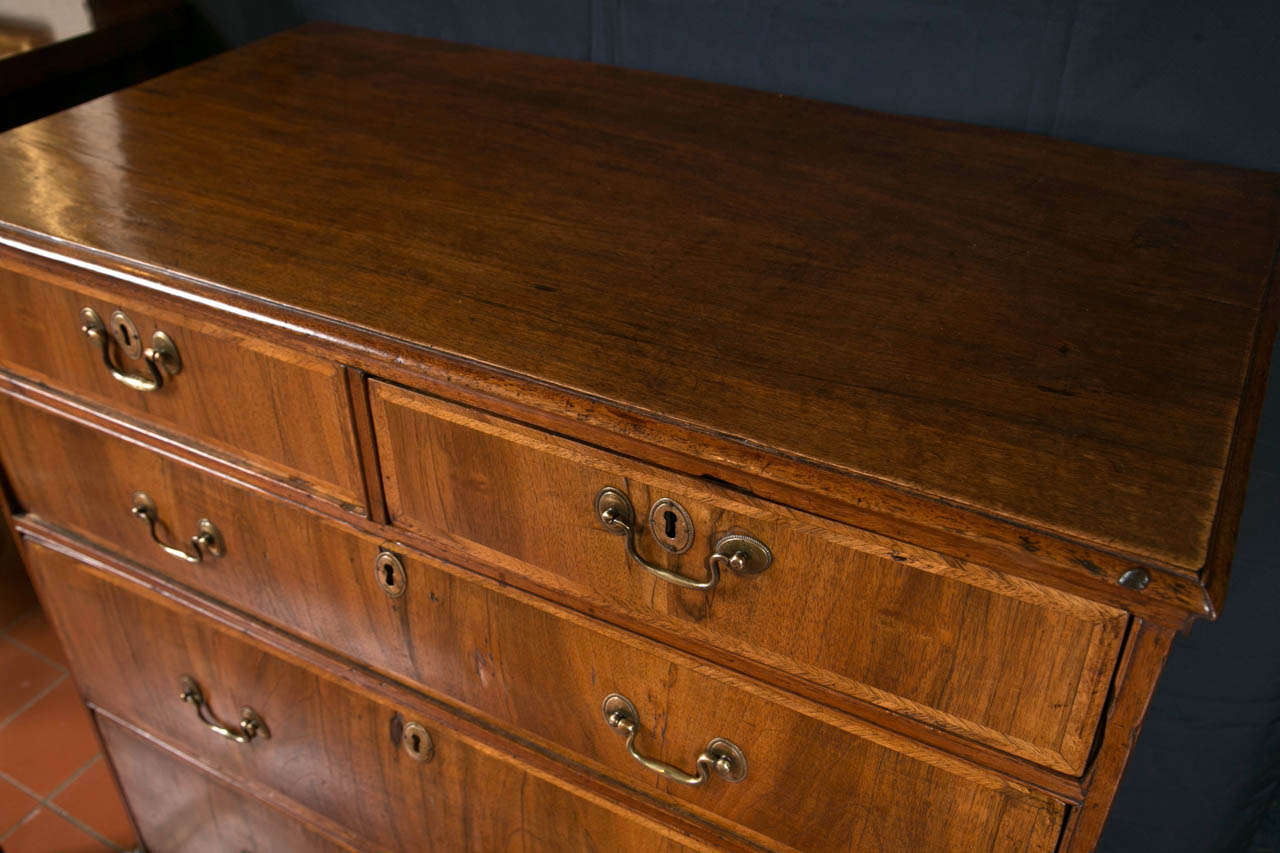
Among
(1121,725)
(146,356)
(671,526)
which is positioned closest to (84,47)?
(146,356)

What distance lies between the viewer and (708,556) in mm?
684

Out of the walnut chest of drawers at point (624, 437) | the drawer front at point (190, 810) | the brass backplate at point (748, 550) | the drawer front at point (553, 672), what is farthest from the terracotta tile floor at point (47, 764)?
the brass backplate at point (748, 550)

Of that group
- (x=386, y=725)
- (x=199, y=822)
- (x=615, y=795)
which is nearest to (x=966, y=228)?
(x=615, y=795)

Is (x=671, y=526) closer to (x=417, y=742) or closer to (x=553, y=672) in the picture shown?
(x=553, y=672)

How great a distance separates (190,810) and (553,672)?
0.68 meters

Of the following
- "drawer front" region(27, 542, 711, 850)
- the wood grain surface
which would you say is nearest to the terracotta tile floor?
"drawer front" region(27, 542, 711, 850)

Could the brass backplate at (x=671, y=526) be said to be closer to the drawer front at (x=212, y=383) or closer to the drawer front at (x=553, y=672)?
the drawer front at (x=553, y=672)

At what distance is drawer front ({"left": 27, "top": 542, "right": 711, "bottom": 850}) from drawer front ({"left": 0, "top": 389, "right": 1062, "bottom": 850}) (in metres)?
0.06

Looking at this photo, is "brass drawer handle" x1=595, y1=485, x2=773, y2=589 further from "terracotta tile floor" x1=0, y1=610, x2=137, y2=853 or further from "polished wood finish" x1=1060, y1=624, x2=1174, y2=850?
"terracotta tile floor" x1=0, y1=610, x2=137, y2=853

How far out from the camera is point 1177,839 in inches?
50.0

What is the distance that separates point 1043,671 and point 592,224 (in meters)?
0.45

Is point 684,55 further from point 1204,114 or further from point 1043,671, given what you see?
point 1043,671

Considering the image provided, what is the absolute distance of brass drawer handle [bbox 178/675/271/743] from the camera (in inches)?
42.6

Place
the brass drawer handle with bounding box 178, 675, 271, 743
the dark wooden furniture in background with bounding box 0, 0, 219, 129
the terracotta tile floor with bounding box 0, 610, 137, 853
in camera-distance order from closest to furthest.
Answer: the brass drawer handle with bounding box 178, 675, 271, 743
the dark wooden furniture in background with bounding box 0, 0, 219, 129
the terracotta tile floor with bounding box 0, 610, 137, 853
